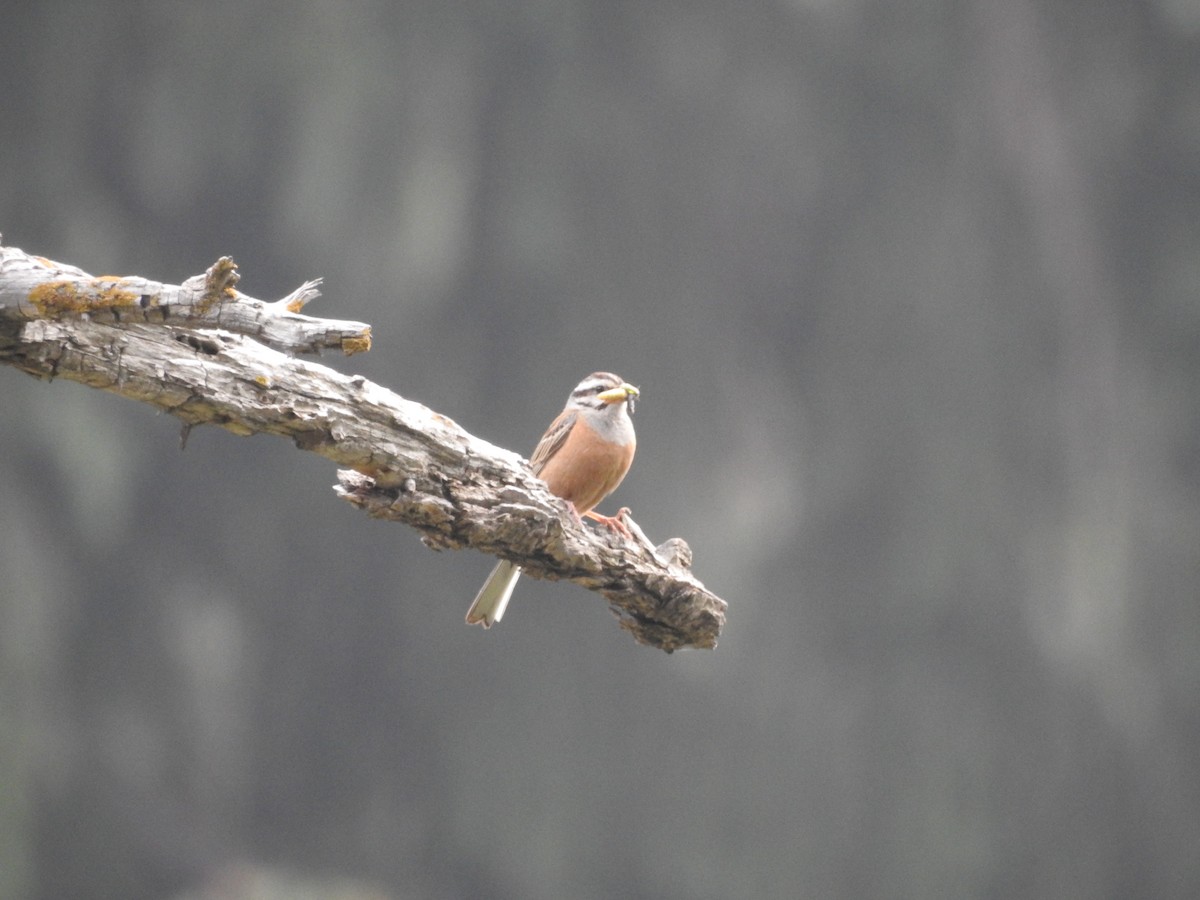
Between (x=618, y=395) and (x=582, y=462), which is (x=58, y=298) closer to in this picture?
(x=582, y=462)

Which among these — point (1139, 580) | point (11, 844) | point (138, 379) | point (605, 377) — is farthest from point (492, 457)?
point (1139, 580)

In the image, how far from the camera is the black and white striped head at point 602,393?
20.7 feet

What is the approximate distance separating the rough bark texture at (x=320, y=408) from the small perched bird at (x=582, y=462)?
2.30 feet

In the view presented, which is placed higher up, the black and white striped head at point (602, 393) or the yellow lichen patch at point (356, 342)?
the black and white striped head at point (602, 393)

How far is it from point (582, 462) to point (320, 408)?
6.63ft

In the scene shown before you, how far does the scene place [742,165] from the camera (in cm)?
1634

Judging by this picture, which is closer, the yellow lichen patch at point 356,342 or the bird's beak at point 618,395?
the yellow lichen patch at point 356,342

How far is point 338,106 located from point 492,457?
10066 millimetres

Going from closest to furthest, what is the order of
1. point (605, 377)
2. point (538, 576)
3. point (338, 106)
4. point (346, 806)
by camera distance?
point (538, 576)
point (605, 377)
point (338, 106)
point (346, 806)

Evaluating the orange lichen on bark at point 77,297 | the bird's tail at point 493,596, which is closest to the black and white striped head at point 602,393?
the bird's tail at point 493,596

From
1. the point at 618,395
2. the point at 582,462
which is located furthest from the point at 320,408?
the point at 618,395

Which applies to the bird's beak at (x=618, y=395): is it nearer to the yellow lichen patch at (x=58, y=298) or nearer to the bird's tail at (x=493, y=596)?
the bird's tail at (x=493, y=596)

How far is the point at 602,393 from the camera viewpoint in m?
6.41

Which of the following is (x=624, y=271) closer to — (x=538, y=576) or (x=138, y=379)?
(x=538, y=576)
